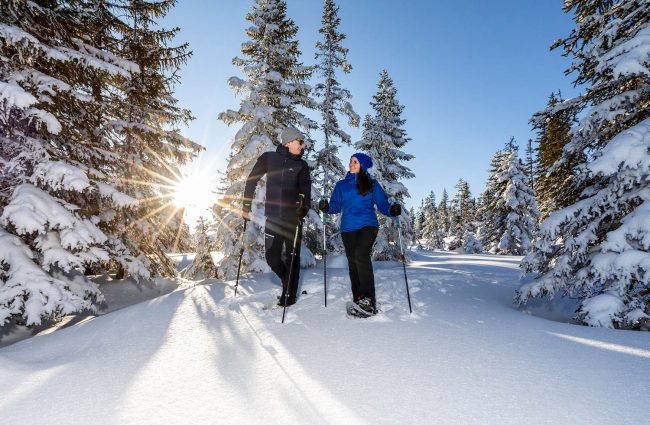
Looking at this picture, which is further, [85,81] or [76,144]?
[85,81]

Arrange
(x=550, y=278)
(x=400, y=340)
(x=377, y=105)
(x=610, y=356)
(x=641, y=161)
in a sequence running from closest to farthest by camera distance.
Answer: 1. (x=610, y=356)
2. (x=400, y=340)
3. (x=641, y=161)
4. (x=550, y=278)
5. (x=377, y=105)

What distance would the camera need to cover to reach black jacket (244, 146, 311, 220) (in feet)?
18.1

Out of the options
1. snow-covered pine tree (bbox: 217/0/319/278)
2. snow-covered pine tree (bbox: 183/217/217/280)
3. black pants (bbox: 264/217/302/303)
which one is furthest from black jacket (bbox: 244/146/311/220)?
snow-covered pine tree (bbox: 183/217/217/280)

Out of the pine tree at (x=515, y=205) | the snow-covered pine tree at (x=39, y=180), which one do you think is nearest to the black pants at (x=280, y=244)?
the snow-covered pine tree at (x=39, y=180)

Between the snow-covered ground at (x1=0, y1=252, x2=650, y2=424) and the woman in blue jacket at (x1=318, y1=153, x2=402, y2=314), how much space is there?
55cm

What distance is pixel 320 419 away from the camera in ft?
7.37

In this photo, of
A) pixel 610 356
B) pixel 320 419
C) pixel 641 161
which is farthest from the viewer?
pixel 641 161

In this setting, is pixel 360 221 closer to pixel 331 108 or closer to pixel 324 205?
pixel 324 205

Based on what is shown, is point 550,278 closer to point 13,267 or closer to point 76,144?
point 13,267

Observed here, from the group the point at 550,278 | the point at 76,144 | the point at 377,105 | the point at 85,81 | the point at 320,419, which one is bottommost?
the point at 320,419

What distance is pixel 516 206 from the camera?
34.2 metres

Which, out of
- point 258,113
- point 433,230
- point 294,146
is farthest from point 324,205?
point 433,230

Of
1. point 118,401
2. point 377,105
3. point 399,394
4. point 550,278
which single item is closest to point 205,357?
point 118,401

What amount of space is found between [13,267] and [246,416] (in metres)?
5.26
